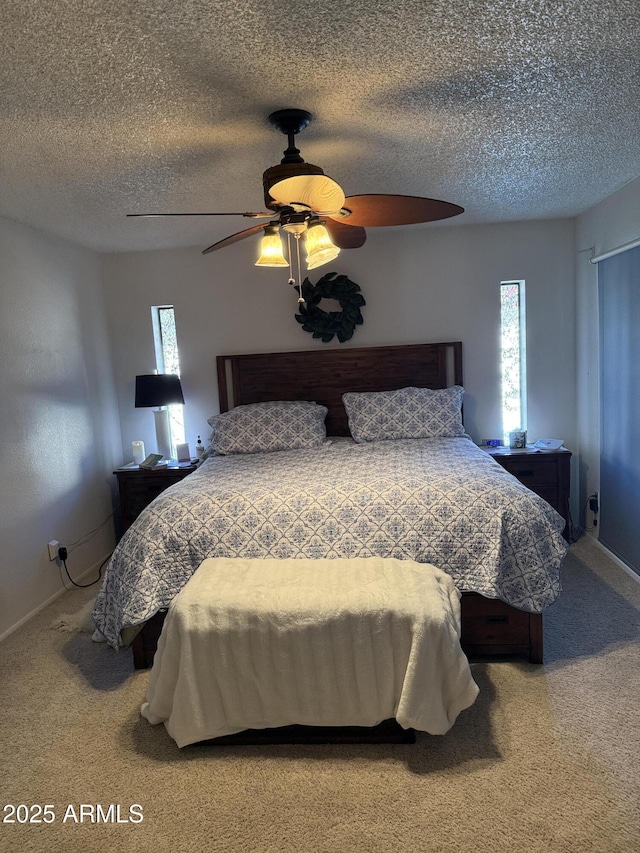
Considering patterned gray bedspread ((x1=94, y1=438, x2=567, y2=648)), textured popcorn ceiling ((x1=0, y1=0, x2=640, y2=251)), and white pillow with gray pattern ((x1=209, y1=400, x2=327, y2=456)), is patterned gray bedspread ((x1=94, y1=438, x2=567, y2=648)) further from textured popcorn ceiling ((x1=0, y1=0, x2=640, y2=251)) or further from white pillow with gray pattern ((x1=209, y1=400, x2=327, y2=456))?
textured popcorn ceiling ((x1=0, y1=0, x2=640, y2=251))

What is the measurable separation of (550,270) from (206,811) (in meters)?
3.93

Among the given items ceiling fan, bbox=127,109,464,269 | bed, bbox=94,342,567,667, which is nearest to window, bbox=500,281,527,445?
bed, bbox=94,342,567,667

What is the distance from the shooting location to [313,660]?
194cm

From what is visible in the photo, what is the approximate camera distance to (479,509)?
7.83 feet

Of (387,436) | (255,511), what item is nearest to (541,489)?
(387,436)

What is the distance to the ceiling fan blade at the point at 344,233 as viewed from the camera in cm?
236

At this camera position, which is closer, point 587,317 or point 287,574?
point 287,574

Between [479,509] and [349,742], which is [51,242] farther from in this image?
[349,742]

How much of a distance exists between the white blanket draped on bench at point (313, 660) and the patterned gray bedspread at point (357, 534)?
37 centimetres

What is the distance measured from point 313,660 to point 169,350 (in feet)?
10.3

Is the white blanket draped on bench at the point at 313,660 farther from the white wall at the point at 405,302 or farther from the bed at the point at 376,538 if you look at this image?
the white wall at the point at 405,302

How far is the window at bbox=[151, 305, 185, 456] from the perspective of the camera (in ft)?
14.5

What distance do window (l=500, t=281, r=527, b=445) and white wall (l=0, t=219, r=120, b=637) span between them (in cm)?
309

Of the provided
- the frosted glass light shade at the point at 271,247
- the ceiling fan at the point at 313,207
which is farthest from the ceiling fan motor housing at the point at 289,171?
the frosted glass light shade at the point at 271,247
